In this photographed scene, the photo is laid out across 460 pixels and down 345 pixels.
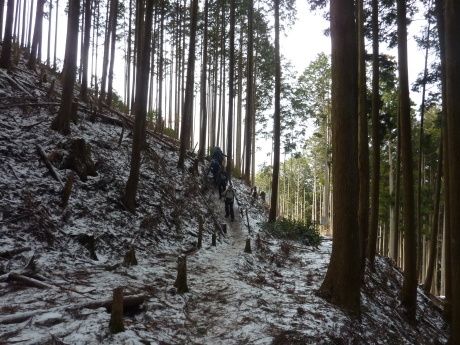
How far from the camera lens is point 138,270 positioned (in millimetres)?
5277

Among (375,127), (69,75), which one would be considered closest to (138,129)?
(69,75)

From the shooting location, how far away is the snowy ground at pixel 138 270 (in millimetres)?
3412

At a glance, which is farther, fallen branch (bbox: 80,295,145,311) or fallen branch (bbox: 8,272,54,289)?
fallen branch (bbox: 8,272,54,289)

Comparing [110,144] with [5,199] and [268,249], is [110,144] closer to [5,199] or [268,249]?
[5,199]

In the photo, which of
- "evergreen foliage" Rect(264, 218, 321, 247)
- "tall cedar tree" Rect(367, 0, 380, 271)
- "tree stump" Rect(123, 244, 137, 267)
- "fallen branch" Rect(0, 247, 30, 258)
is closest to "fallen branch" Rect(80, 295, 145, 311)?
"tree stump" Rect(123, 244, 137, 267)

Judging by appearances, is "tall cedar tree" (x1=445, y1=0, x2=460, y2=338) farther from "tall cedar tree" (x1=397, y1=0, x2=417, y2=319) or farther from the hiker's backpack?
the hiker's backpack

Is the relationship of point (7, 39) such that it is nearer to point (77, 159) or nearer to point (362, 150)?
point (77, 159)

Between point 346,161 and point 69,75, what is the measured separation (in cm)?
827

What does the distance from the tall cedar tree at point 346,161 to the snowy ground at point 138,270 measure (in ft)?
1.71

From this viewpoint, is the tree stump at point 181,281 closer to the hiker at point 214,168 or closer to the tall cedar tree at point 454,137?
the tall cedar tree at point 454,137

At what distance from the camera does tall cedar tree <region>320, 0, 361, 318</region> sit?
15.8 feet

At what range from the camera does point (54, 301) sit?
11.5 ft

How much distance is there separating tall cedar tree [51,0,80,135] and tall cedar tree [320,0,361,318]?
7.55 meters

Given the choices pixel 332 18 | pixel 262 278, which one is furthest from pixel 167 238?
pixel 332 18
